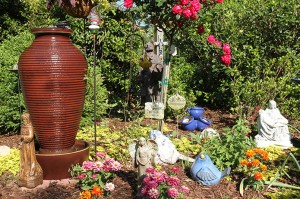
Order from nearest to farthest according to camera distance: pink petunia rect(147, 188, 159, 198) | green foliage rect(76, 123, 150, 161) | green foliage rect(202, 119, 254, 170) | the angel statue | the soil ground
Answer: pink petunia rect(147, 188, 159, 198) → the angel statue → the soil ground → green foliage rect(202, 119, 254, 170) → green foliage rect(76, 123, 150, 161)

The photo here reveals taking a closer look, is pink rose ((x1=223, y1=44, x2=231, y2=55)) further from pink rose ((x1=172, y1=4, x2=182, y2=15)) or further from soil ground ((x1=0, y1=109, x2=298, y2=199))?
soil ground ((x1=0, y1=109, x2=298, y2=199))

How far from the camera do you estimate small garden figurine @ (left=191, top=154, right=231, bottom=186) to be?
3549mm

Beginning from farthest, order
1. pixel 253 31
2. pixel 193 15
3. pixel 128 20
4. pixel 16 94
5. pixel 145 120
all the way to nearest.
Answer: pixel 128 20 → pixel 253 31 → pixel 145 120 → pixel 16 94 → pixel 193 15

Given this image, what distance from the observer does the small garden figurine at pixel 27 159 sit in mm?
3488

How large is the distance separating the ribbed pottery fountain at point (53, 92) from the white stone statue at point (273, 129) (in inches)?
95.1

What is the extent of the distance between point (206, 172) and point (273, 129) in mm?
1631

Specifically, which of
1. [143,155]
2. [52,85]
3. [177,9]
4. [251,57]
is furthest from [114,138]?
[251,57]

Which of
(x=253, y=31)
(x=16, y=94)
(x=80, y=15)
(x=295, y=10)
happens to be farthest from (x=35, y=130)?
(x=295, y=10)

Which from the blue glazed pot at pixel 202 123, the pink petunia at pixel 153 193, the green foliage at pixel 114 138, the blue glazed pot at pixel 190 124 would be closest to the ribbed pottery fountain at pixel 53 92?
the green foliage at pixel 114 138

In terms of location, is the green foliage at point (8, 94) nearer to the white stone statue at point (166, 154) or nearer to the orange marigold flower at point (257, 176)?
the white stone statue at point (166, 154)

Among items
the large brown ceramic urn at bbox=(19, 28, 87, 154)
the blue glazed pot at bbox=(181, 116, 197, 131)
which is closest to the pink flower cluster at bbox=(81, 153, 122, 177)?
the large brown ceramic urn at bbox=(19, 28, 87, 154)

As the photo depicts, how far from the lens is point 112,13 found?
23.4 feet

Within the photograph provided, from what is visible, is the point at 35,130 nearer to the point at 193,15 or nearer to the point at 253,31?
the point at 193,15

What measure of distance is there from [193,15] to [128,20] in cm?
282
